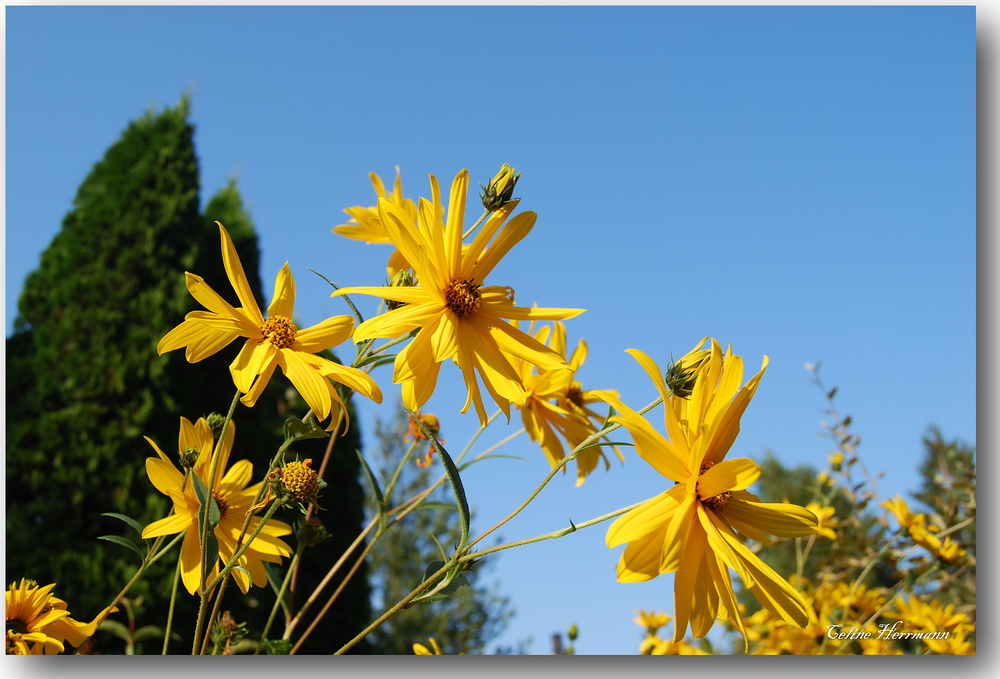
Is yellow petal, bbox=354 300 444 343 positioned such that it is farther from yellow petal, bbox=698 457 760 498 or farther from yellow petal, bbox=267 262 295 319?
yellow petal, bbox=698 457 760 498

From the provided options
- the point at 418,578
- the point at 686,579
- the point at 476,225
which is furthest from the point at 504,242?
the point at 418,578

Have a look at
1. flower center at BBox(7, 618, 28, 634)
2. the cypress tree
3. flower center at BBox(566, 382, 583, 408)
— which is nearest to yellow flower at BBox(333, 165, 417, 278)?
flower center at BBox(566, 382, 583, 408)

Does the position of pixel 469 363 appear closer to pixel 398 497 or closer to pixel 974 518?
pixel 974 518

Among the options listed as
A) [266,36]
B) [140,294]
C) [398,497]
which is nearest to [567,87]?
[266,36]

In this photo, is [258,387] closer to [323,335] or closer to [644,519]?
[323,335]

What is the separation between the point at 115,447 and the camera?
203 cm

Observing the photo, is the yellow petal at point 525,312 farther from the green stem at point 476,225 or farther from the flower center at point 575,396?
the flower center at point 575,396

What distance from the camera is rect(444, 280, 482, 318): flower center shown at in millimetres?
617

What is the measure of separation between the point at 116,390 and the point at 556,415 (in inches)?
67.2

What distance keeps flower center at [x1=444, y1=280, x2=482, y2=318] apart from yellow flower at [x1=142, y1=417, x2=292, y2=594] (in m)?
0.23

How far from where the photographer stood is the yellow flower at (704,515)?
1.66ft

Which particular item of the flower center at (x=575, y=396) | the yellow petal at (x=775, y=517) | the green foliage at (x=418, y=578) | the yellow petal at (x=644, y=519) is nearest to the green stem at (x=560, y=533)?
the yellow petal at (x=644, y=519)

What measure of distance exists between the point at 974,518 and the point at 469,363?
135 centimetres

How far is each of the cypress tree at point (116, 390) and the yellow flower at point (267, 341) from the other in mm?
1351
